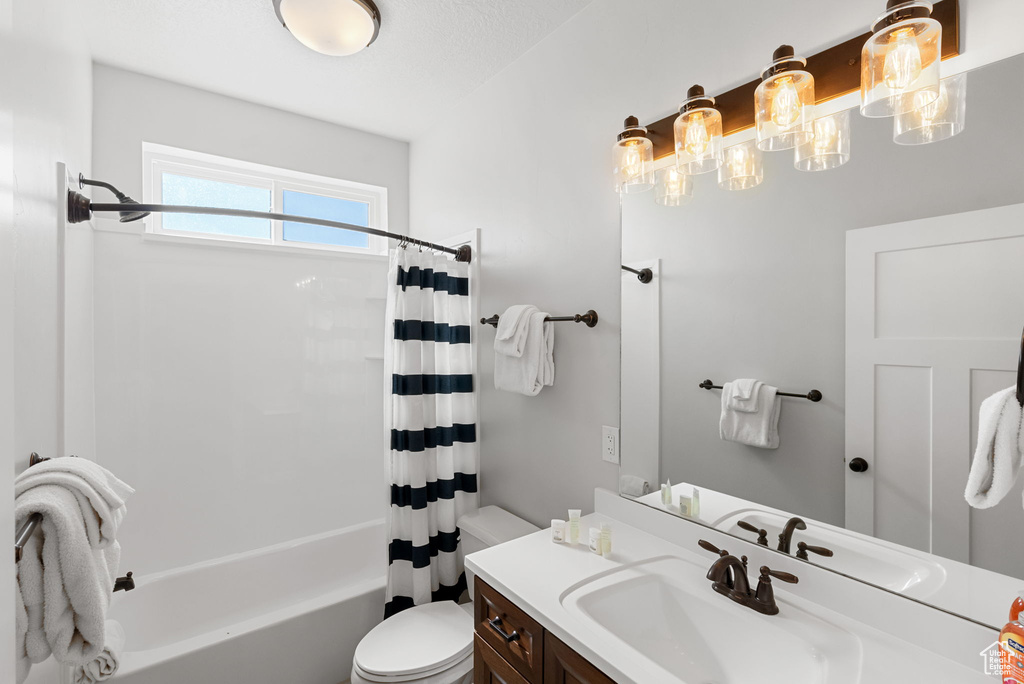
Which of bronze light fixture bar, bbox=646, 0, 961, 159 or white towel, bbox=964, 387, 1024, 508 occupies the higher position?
bronze light fixture bar, bbox=646, 0, 961, 159

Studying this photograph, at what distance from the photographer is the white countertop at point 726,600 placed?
0.86 metres

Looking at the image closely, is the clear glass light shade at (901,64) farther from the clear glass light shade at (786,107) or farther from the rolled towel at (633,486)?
the rolled towel at (633,486)

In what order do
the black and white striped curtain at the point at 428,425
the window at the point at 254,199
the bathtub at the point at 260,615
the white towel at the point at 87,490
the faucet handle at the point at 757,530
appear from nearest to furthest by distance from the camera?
the white towel at the point at 87,490
the faucet handle at the point at 757,530
the bathtub at the point at 260,615
the black and white striped curtain at the point at 428,425
the window at the point at 254,199

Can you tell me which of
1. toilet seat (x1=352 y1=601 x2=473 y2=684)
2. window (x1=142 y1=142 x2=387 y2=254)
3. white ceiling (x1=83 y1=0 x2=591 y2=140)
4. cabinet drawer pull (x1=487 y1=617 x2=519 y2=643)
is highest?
white ceiling (x1=83 y1=0 x2=591 y2=140)

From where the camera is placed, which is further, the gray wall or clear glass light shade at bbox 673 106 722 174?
clear glass light shade at bbox 673 106 722 174

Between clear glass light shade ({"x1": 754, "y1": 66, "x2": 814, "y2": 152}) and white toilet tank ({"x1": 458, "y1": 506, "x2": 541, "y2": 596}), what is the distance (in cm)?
152

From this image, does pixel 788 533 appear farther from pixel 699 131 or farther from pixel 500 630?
pixel 699 131

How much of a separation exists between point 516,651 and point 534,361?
0.93 metres

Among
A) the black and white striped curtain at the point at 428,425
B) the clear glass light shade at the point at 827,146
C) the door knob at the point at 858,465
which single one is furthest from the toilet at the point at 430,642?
the clear glass light shade at the point at 827,146

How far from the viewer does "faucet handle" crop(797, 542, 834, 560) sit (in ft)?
3.55

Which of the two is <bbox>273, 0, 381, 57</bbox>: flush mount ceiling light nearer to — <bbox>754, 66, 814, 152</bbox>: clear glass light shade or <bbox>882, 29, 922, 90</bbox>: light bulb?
<bbox>754, 66, 814, 152</bbox>: clear glass light shade

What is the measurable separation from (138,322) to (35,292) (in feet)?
4.50

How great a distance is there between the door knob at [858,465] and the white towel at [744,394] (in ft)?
0.76

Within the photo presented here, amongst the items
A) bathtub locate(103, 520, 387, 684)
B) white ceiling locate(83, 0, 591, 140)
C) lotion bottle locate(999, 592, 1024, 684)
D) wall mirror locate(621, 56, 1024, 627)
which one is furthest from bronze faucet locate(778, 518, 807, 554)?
white ceiling locate(83, 0, 591, 140)
